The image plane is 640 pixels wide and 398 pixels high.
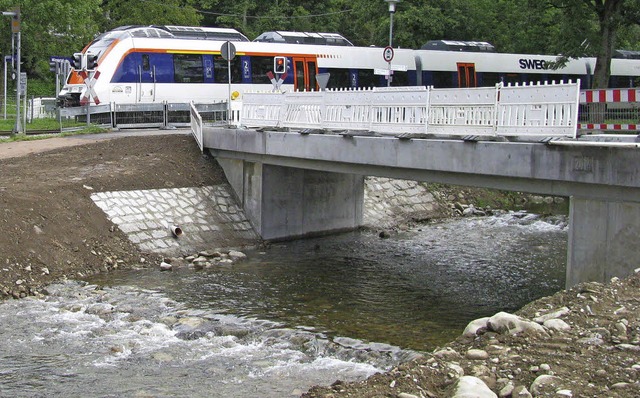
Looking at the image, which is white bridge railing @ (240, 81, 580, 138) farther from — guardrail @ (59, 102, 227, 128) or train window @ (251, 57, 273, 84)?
Answer: train window @ (251, 57, 273, 84)

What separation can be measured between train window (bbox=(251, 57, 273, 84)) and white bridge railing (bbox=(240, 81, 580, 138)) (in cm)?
1130

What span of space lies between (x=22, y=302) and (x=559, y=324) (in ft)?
31.5

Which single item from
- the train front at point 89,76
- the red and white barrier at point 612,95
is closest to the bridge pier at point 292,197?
the red and white barrier at point 612,95

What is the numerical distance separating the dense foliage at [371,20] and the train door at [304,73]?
8616mm

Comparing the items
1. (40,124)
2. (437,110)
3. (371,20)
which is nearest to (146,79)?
(40,124)

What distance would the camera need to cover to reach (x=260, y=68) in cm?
3316

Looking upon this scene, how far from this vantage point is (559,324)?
934 centimetres

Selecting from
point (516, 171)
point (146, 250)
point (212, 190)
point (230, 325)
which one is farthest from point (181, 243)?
point (516, 171)

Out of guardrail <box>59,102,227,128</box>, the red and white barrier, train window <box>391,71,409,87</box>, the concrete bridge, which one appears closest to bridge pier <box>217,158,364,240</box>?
the concrete bridge

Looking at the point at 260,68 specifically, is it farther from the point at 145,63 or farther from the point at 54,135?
the point at 54,135

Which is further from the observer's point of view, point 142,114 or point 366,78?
point 366,78

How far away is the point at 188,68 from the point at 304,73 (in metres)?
4.92

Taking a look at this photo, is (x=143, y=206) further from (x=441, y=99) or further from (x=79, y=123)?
(x=79, y=123)

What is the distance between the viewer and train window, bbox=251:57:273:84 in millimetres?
32978
